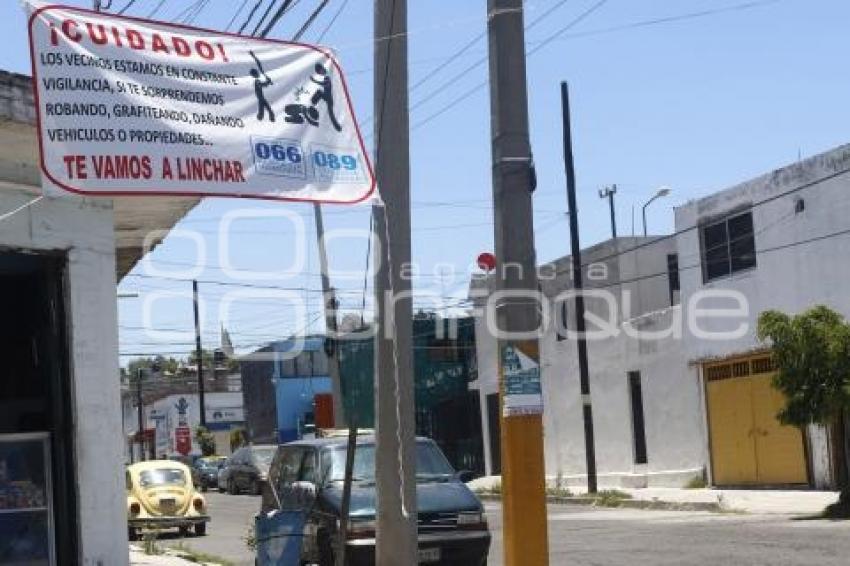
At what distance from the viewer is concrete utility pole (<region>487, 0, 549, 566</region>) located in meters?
8.11

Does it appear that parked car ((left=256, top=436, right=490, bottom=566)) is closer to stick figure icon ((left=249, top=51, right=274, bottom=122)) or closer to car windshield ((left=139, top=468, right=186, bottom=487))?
stick figure icon ((left=249, top=51, right=274, bottom=122))

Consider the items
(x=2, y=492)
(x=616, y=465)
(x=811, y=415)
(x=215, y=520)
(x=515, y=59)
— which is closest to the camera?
(x=515, y=59)

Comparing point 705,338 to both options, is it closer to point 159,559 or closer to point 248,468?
point 159,559

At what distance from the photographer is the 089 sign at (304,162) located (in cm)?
797

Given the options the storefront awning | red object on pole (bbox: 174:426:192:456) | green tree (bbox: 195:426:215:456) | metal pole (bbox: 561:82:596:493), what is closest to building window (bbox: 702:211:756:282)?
metal pole (bbox: 561:82:596:493)

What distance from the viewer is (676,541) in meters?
16.5

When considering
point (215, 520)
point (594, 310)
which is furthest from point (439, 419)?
point (215, 520)

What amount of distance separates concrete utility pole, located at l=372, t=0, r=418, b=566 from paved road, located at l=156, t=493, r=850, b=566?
511 cm

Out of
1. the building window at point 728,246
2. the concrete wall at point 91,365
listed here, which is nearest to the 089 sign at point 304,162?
the concrete wall at point 91,365

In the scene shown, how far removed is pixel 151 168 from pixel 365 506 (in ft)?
20.5

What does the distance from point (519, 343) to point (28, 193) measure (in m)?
4.32

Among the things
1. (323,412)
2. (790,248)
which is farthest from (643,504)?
(323,412)

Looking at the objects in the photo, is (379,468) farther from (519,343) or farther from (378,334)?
(519,343)

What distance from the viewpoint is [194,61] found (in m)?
7.79
